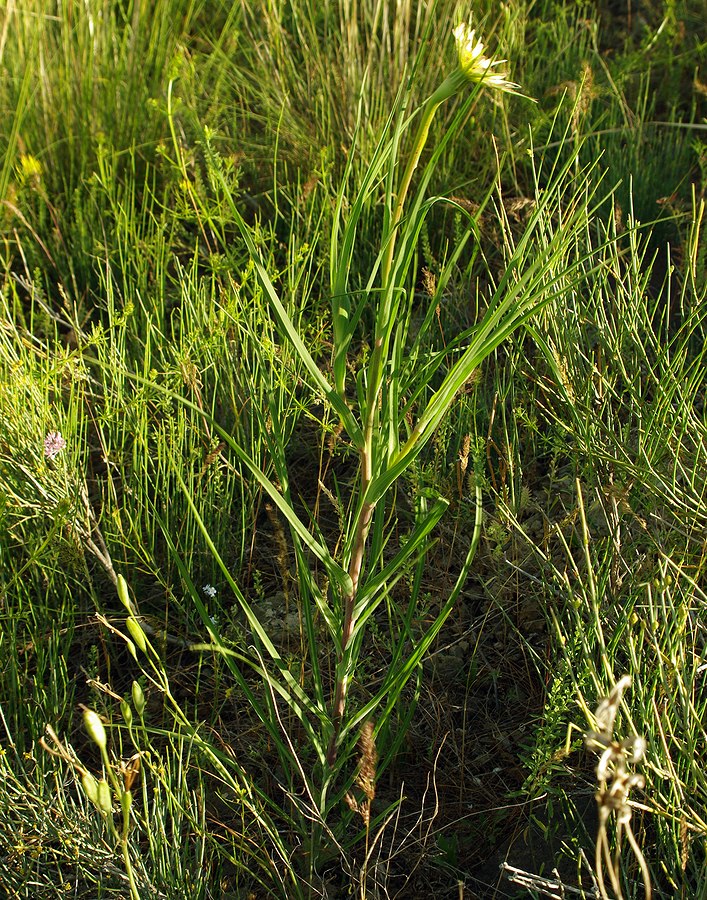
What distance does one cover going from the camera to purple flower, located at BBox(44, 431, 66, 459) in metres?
1.63

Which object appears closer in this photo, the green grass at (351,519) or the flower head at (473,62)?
the flower head at (473,62)

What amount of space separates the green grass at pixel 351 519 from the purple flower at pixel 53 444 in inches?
1.9

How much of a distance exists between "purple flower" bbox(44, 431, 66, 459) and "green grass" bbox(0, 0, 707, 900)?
5 centimetres

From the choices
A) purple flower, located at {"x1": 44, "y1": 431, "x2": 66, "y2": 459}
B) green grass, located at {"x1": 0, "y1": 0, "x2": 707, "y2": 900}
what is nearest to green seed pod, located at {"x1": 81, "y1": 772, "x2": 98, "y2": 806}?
green grass, located at {"x1": 0, "y1": 0, "x2": 707, "y2": 900}

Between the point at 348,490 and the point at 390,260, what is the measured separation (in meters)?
1.01

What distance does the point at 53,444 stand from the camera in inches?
64.1

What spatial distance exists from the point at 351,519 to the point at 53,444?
68cm

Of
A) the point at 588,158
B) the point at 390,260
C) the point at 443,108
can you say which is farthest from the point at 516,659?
the point at 443,108

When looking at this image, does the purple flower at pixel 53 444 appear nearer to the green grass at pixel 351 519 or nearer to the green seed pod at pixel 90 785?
the green grass at pixel 351 519

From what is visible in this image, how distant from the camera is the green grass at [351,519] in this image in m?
1.16

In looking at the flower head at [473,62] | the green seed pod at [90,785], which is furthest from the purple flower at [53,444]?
the flower head at [473,62]

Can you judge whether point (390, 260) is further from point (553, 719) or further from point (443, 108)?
point (443, 108)

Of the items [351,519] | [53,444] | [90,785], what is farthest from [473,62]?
[53,444]

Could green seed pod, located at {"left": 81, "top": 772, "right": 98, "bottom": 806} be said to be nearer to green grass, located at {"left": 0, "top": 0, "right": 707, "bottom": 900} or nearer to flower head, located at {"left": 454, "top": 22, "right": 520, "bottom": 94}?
green grass, located at {"left": 0, "top": 0, "right": 707, "bottom": 900}
